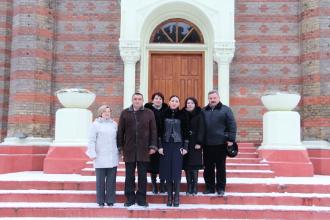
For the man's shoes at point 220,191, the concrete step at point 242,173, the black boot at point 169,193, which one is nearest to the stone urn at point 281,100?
the concrete step at point 242,173

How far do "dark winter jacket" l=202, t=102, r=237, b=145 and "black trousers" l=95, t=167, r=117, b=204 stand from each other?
1649 mm

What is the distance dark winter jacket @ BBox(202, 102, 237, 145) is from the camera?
6934 millimetres

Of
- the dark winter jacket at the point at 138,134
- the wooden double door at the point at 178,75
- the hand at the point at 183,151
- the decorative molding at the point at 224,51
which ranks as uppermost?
the decorative molding at the point at 224,51

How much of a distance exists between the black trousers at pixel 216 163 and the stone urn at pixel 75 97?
3.65 m

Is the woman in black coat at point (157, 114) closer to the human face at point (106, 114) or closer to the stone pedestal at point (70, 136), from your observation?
the human face at point (106, 114)

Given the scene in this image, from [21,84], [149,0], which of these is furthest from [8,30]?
[149,0]

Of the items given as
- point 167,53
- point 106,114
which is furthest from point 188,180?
point 167,53

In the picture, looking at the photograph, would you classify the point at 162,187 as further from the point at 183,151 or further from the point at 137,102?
the point at 137,102

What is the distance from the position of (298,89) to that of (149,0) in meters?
5.00

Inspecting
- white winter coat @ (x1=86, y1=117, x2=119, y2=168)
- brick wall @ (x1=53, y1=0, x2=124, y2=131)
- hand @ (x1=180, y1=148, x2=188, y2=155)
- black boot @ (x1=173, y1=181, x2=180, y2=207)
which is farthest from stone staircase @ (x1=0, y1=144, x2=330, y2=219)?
brick wall @ (x1=53, y1=0, x2=124, y2=131)

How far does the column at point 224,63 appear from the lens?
11.7 m

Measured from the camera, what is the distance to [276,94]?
372 inches

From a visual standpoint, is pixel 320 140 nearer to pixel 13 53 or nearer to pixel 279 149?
pixel 279 149

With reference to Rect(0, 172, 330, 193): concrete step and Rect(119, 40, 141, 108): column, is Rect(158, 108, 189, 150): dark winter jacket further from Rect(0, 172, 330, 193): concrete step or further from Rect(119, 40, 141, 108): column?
Result: Rect(119, 40, 141, 108): column
